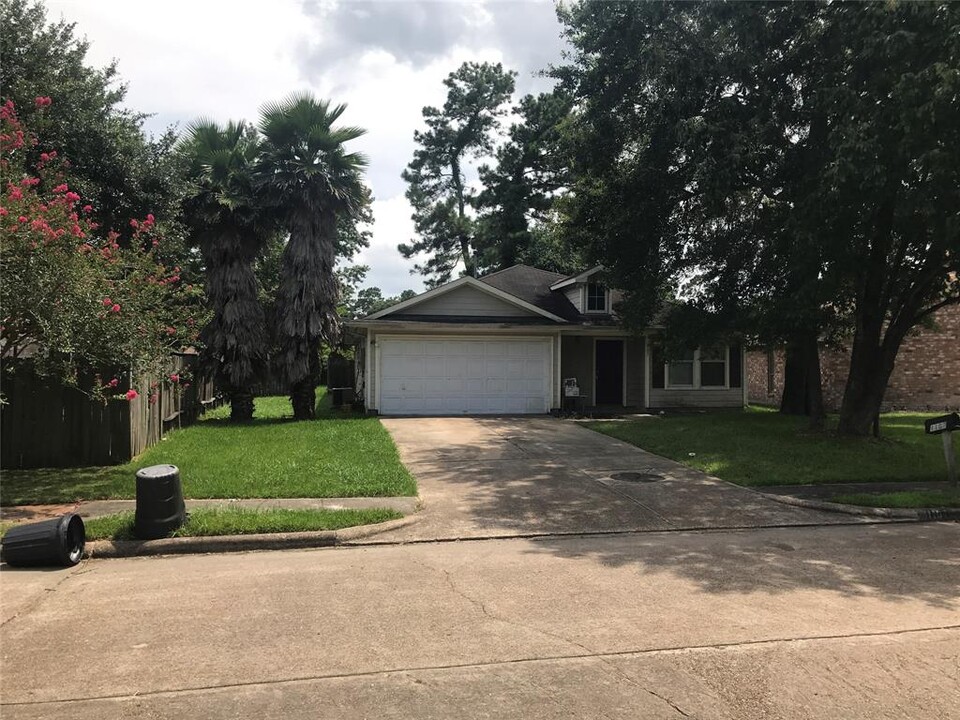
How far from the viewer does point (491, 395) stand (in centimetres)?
1998

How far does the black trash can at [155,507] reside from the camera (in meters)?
7.11

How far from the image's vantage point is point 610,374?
22.4 metres

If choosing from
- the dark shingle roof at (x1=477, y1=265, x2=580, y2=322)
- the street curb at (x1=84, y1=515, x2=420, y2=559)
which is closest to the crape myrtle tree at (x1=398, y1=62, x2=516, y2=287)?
the dark shingle roof at (x1=477, y1=265, x2=580, y2=322)

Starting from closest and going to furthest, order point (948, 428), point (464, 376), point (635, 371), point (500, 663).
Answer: point (500, 663) → point (948, 428) → point (464, 376) → point (635, 371)

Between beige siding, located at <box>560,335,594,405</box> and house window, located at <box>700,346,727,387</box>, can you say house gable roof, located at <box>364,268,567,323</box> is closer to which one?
beige siding, located at <box>560,335,594,405</box>

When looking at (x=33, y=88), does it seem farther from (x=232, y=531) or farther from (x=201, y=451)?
(x=232, y=531)

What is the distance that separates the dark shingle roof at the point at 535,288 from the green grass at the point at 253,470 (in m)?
8.55

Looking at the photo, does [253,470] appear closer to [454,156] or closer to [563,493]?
[563,493]

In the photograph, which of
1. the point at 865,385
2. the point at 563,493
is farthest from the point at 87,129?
the point at 865,385

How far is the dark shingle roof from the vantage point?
22.1 meters

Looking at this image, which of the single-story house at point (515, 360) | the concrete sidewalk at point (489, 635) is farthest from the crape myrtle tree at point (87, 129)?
the concrete sidewalk at point (489, 635)

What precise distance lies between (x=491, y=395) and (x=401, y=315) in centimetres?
352

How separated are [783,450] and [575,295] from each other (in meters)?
10.9

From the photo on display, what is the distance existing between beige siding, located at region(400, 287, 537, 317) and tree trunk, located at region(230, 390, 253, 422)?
5004mm
